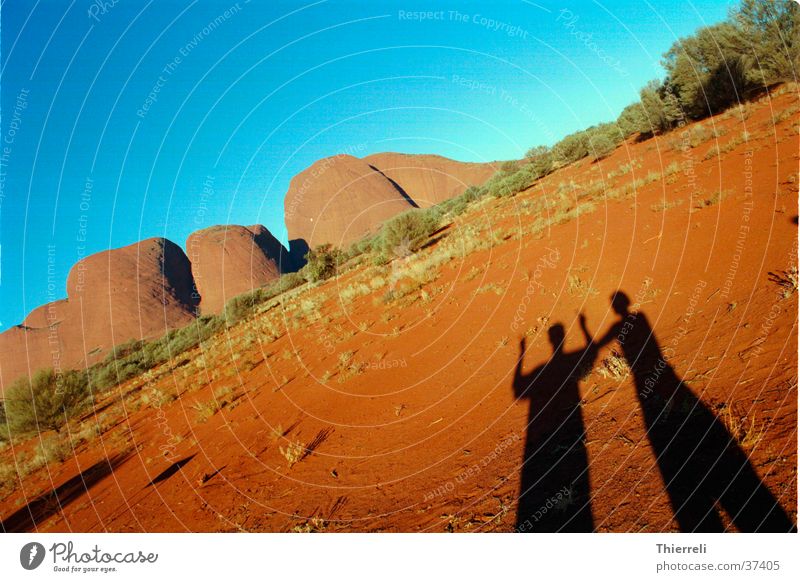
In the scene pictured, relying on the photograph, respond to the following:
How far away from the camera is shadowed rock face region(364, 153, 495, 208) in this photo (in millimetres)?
69688

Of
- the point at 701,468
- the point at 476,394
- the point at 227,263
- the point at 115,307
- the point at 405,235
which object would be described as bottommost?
the point at 701,468

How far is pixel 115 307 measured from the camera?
207ft

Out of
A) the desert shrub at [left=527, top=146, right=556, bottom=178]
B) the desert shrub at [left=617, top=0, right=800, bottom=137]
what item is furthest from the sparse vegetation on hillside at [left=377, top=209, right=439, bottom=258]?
the desert shrub at [left=617, top=0, right=800, bottom=137]

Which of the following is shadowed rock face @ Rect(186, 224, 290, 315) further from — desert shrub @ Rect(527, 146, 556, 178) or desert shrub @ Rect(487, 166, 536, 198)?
desert shrub @ Rect(527, 146, 556, 178)

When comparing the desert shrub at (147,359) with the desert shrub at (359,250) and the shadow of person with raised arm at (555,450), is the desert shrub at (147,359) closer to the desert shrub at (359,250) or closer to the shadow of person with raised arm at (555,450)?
the desert shrub at (359,250)

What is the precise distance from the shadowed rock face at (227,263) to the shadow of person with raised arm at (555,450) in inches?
2732

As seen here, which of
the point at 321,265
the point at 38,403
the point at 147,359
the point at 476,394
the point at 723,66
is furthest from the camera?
the point at 321,265

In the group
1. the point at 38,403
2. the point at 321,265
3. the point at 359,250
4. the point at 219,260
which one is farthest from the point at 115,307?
the point at 38,403

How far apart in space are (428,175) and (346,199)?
22.4m

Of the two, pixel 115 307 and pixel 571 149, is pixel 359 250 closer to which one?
pixel 571 149

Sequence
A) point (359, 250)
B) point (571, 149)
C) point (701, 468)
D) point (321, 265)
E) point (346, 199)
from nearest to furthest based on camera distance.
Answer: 1. point (701, 468)
2. point (321, 265)
3. point (571, 149)
4. point (359, 250)
5. point (346, 199)

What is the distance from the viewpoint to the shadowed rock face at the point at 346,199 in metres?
54.6

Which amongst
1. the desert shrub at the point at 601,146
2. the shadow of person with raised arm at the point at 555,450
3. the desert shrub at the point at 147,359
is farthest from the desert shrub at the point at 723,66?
the desert shrub at the point at 147,359
